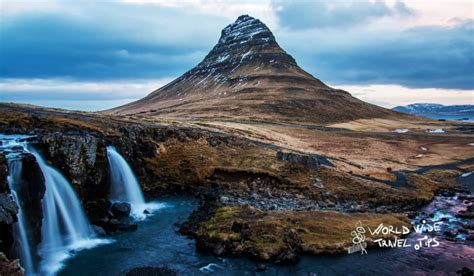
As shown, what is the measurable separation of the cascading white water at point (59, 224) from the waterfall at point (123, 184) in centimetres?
854

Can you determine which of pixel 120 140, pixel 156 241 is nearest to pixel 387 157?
pixel 120 140

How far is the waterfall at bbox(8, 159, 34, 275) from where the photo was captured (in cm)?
3206

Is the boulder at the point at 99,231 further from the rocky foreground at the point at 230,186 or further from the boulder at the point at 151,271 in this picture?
the boulder at the point at 151,271

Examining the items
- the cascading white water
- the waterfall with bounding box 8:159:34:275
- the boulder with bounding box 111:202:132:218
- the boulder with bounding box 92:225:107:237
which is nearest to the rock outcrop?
the waterfall with bounding box 8:159:34:275

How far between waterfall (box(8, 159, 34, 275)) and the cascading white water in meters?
1.07

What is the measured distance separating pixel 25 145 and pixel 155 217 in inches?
643

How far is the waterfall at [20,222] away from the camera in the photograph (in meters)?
32.1

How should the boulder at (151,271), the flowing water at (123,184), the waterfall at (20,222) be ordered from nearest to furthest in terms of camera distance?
the boulder at (151,271), the waterfall at (20,222), the flowing water at (123,184)

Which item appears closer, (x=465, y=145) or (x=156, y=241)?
(x=156, y=241)

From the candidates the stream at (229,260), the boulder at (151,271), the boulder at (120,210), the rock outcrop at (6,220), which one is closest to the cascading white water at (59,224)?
the stream at (229,260)

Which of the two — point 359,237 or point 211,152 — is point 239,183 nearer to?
point 211,152

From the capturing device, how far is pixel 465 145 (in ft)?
418

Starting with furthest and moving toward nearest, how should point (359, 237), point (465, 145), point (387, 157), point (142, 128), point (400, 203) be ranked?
point (465, 145), point (387, 157), point (142, 128), point (400, 203), point (359, 237)

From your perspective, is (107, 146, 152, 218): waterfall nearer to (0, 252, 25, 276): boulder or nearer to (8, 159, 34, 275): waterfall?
(8, 159, 34, 275): waterfall
